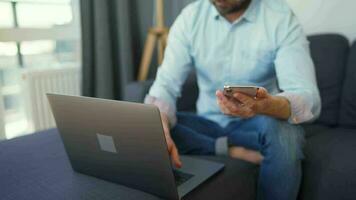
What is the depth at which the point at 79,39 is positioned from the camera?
2.08m

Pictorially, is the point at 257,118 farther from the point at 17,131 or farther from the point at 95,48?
the point at 17,131

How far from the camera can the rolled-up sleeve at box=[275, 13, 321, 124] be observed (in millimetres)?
963

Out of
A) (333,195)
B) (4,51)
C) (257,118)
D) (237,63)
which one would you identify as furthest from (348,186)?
(4,51)

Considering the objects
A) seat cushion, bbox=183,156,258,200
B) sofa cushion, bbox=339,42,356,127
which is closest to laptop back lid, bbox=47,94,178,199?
seat cushion, bbox=183,156,258,200

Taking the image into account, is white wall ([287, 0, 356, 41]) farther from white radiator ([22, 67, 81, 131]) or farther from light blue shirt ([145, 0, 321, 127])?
white radiator ([22, 67, 81, 131])

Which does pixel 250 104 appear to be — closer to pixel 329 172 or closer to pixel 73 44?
A: pixel 329 172

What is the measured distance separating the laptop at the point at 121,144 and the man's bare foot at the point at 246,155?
192mm

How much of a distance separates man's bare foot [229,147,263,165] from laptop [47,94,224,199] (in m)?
0.19

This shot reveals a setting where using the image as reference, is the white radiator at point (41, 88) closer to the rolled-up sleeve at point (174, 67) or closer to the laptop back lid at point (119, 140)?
the rolled-up sleeve at point (174, 67)

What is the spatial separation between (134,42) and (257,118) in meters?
1.40

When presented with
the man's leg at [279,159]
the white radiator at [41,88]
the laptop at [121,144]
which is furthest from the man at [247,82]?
the white radiator at [41,88]

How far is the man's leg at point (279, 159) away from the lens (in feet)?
3.10

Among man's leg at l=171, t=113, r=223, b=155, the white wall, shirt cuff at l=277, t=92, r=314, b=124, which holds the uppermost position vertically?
the white wall

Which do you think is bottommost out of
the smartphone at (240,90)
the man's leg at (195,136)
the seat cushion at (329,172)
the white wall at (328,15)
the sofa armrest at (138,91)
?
the seat cushion at (329,172)
